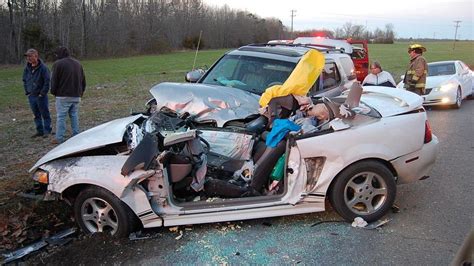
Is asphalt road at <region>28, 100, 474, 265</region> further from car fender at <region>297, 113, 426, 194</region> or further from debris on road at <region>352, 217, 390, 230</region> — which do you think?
car fender at <region>297, 113, 426, 194</region>

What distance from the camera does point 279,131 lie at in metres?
4.24

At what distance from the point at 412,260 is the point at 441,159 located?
3584 millimetres

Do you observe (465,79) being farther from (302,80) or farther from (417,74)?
(302,80)

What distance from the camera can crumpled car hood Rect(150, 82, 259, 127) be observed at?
5.11m

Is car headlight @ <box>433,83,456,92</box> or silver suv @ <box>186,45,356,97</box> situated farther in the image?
car headlight @ <box>433,83,456,92</box>

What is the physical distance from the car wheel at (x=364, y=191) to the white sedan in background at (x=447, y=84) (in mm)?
7981

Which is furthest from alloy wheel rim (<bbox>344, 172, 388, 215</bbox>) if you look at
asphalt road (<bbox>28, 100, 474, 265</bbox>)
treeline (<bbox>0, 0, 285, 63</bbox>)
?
treeline (<bbox>0, 0, 285, 63</bbox>)

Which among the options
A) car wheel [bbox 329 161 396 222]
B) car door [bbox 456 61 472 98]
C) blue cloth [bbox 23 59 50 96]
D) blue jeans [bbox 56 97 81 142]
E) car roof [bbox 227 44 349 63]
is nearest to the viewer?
car wheel [bbox 329 161 396 222]

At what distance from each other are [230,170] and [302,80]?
53.7 inches

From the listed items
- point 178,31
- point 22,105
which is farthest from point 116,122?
point 178,31

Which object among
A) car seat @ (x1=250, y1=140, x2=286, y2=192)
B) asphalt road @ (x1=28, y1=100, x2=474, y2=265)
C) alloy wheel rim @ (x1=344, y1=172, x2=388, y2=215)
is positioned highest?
car seat @ (x1=250, y1=140, x2=286, y2=192)

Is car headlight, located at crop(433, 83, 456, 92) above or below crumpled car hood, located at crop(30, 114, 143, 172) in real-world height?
above

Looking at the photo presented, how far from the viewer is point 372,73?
9039 mm

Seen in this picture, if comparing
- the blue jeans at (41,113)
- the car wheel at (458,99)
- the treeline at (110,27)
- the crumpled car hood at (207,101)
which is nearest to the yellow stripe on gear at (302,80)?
the crumpled car hood at (207,101)
